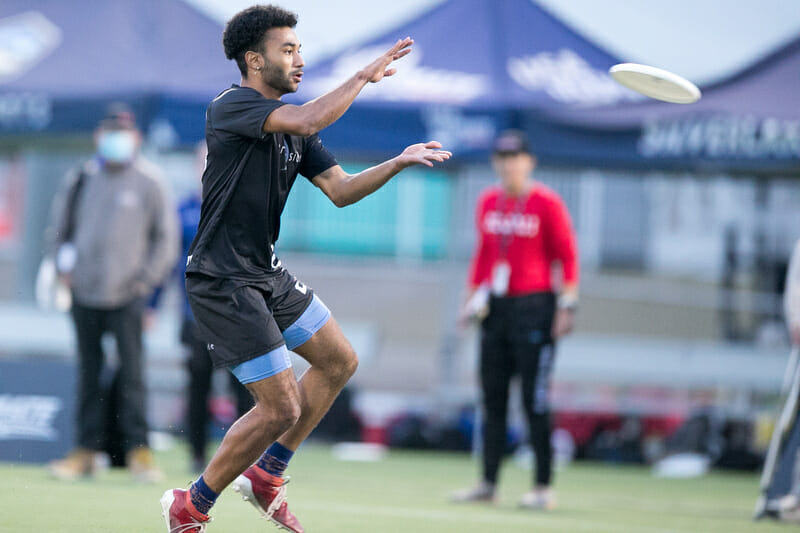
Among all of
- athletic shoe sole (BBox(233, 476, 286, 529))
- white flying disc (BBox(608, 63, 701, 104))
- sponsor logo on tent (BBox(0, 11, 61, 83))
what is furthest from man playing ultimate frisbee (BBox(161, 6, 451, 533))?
sponsor logo on tent (BBox(0, 11, 61, 83))

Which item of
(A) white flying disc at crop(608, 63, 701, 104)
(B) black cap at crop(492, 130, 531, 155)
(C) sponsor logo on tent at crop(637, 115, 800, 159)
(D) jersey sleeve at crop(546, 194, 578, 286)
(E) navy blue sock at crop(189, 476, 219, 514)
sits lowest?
(E) navy blue sock at crop(189, 476, 219, 514)

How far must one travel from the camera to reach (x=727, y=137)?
8.88 m

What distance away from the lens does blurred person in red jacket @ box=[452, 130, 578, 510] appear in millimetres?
7332

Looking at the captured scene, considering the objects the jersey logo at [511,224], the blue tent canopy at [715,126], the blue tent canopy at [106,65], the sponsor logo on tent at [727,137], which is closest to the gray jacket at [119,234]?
the blue tent canopy at [106,65]

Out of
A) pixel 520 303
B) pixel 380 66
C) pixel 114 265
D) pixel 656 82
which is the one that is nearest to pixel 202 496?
pixel 380 66

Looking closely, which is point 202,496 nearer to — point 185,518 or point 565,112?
point 185,518

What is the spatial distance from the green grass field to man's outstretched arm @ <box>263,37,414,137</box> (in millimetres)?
1926

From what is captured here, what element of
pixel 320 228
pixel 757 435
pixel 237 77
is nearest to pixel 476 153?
pixel 237 77

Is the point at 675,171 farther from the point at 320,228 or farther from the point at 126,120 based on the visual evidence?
the point at 320,228

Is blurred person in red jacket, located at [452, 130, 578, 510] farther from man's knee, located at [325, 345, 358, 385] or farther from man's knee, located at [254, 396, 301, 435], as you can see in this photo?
man's knee, located at [254, 396, 301, 435]

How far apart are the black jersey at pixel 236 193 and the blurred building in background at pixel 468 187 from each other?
467 cm

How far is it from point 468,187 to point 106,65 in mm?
6359

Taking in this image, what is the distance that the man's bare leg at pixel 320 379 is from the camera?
16.1 feet

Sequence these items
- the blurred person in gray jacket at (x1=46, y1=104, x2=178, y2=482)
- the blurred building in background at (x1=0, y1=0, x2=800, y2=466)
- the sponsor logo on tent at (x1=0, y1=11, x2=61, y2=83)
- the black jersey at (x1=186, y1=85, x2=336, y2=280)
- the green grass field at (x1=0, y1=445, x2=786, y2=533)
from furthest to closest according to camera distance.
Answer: the sponsor logo on tent at (x1=0, y1=11, x2=61, y2=83)
the blurred building in background at (x1=0, y1=0, x2=800, y2=466)
the blurred person in gray jacket at (x1=46, y1=104, x2=178, y2=482)
the green grass field at (x1=0, y1=445, x2=786, y2=533)
the black jersey at (x1=186, y1=85, x2=336, y2=280)
